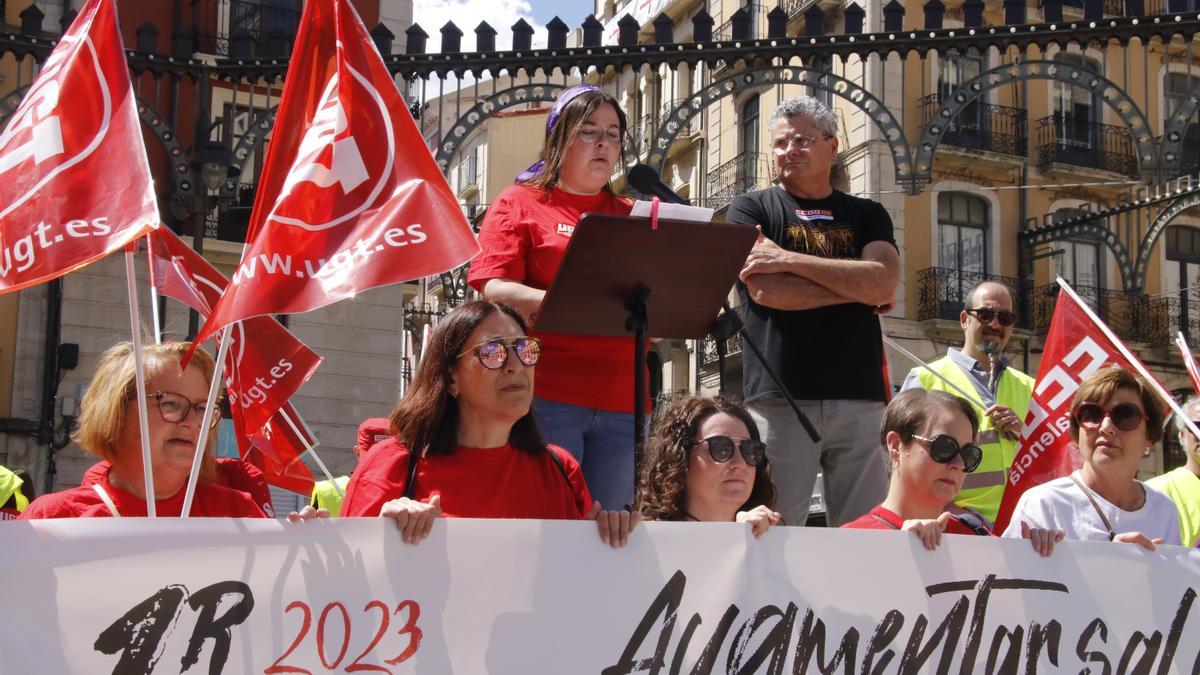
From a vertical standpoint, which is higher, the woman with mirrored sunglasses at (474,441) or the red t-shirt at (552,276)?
the red t-shirt at (552,276)

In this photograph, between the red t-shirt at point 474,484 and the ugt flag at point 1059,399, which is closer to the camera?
the red t-shirt at point 474,484

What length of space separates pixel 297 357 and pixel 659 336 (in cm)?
193

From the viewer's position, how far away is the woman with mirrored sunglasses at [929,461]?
4.24 metres

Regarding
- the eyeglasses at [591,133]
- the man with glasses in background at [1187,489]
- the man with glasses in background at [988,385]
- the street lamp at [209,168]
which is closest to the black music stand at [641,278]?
the eyeglasses at [591,133]

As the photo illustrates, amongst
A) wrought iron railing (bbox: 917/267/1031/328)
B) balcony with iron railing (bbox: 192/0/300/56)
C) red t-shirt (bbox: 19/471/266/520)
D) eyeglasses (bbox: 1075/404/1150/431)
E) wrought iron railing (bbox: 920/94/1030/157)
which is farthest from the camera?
wrought iron railing (bbox: 920/94/1030/157)

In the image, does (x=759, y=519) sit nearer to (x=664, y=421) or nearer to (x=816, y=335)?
(x=664, y=421)

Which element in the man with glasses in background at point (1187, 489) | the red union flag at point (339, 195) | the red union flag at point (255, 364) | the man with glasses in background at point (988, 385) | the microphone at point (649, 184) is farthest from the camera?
the man with glasses in background at point (988, 385)

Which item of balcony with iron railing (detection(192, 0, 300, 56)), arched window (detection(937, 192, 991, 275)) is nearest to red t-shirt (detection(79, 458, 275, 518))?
balcony with iron railing (detection(192, 0, 300, 56))

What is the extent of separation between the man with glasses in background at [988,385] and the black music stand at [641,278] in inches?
79.8

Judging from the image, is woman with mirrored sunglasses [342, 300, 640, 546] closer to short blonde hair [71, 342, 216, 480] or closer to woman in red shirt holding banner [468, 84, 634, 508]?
woman in red shirt holding banner [468, 84, 634, 508]

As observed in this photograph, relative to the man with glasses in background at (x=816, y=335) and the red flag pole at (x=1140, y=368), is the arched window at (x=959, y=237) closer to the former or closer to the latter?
the red flag pole at (x=1140, y=368)

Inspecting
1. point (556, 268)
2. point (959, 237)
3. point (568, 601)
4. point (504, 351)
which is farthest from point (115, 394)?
point (959, 237)

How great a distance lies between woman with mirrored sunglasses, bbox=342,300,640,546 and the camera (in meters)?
3.81

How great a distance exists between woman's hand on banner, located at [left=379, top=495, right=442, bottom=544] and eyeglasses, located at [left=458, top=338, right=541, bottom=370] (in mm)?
634
